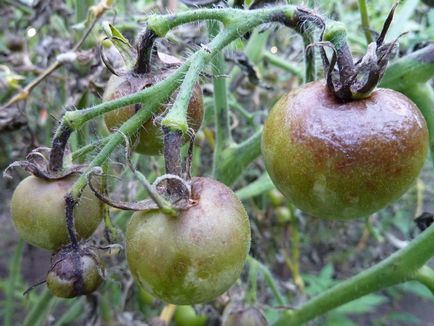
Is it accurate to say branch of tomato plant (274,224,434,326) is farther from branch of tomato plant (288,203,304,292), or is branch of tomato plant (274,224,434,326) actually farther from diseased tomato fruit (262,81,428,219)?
branch of tomato plant (288,203,304,292)

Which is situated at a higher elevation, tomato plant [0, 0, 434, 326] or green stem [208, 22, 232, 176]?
tomato plant [0, 0, 434, 326]

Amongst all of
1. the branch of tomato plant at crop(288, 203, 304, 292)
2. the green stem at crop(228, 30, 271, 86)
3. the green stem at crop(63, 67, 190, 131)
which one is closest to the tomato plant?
the green stem at crop(63, 67, 190, 131)

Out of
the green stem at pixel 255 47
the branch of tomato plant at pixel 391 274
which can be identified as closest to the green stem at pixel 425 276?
the branch of tomato plant at pixel 391 274

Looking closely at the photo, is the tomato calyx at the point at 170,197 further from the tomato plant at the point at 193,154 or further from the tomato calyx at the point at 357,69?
the tomato calyx at the point at 357,69

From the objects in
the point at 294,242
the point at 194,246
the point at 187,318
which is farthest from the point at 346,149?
the point at 294,242

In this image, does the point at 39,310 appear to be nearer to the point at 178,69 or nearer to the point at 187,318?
the point at 187,318
